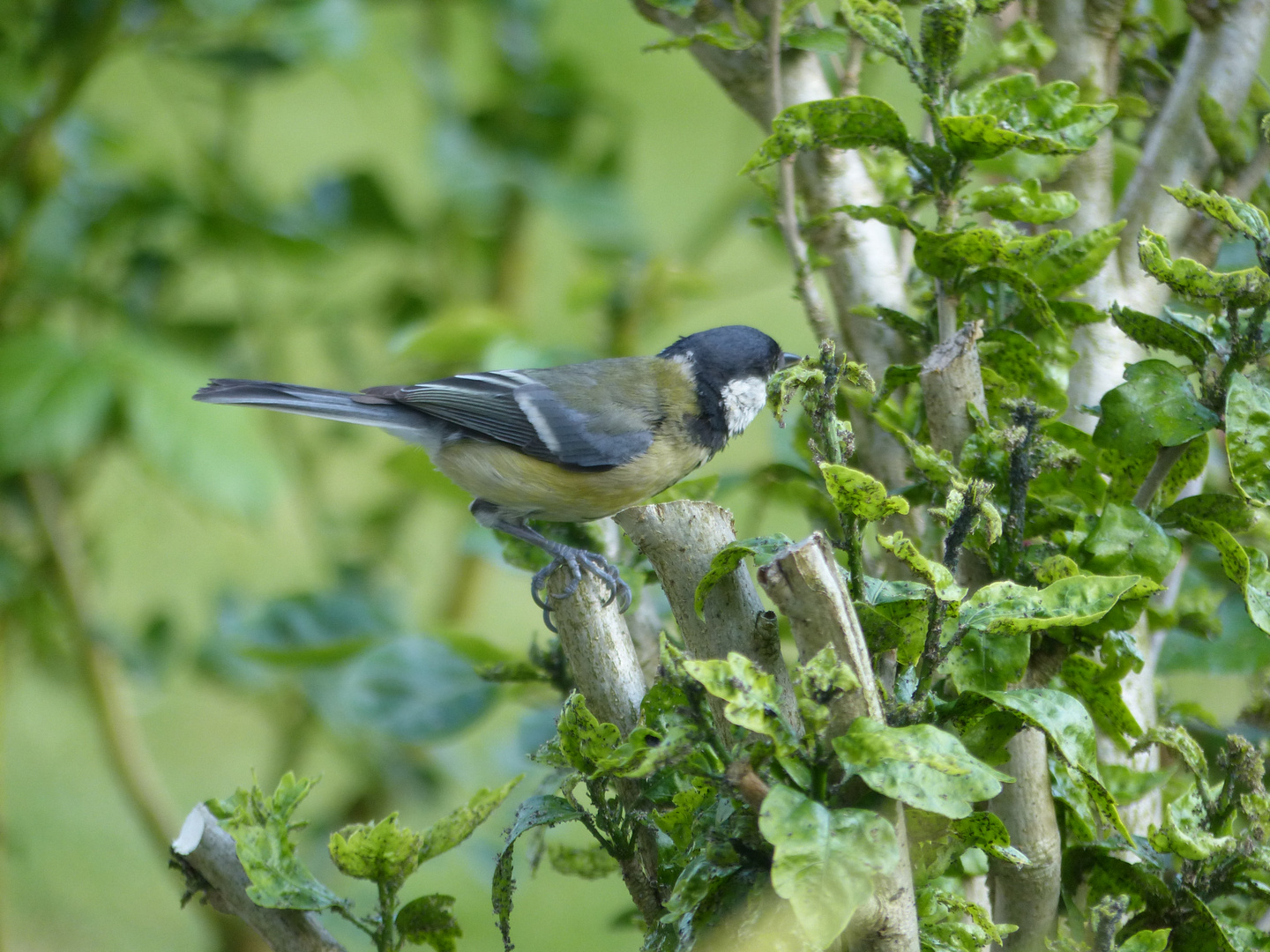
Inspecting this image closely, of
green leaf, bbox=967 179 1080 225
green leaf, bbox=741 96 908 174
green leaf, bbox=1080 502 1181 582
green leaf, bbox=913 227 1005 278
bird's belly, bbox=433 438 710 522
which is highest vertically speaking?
green leaf, bbox=741 96 908 174

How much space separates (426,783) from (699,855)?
1.80 m

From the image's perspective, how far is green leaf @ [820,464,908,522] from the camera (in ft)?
1.90

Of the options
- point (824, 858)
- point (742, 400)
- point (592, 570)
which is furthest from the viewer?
point (742, 400)

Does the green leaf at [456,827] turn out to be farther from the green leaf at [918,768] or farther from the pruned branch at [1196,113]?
the pruned branch at [1196,113]

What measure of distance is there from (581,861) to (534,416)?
77 cm

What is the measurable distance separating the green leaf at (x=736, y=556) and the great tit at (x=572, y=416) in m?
0.81

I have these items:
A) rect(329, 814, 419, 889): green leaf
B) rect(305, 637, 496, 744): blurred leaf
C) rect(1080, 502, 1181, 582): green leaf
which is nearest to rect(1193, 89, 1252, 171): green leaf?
rect(1080, 502, 1181, 582): green leaf

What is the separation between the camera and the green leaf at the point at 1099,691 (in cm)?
73

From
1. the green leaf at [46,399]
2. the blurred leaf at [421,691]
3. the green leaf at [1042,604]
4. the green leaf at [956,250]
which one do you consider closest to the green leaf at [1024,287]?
the green leaf at [956,250]

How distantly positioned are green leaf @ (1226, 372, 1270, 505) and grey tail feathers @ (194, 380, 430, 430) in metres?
1.16

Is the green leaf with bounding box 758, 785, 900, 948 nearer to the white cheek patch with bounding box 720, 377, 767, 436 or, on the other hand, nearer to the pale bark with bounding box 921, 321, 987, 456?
the pale bark with bounding box 921, 321, 987, 456

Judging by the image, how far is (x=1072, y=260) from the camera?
0.80m

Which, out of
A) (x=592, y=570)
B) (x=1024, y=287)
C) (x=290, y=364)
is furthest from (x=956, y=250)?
(x=290, y=364)

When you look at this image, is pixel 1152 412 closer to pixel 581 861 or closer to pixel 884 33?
pixel 884 33
